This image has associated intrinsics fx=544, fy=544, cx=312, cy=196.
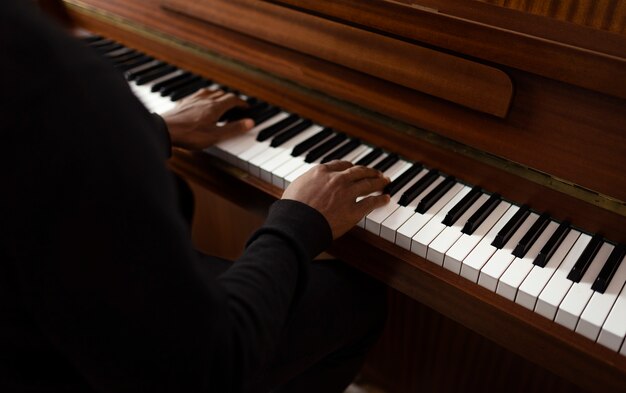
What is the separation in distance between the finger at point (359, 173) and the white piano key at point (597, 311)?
424mm

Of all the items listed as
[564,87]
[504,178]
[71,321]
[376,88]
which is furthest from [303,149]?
[71,321]

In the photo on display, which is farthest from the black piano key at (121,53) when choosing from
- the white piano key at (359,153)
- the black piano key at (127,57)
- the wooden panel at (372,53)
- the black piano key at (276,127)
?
the white piano key at (359,153)

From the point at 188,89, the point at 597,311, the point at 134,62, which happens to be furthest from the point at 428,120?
the point at 134,62

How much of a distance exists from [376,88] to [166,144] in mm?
466

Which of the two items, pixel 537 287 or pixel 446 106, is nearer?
pixel 537 287

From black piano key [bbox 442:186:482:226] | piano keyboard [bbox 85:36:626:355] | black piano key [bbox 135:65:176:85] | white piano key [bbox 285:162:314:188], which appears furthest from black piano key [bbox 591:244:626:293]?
black piano key [bbox 135:65:176:85]

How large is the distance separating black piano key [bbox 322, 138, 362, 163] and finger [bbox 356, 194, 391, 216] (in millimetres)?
191

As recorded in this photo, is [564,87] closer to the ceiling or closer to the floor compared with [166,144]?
closer to the ceiling

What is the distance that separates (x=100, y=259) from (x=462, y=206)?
27.1 inches

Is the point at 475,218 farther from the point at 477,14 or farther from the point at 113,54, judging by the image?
the point at 113,54

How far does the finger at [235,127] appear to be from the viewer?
4.05ft

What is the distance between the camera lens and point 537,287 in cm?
85

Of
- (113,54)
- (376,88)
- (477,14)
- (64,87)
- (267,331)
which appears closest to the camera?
(64,87)

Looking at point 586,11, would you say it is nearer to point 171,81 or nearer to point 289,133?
point 289,133
